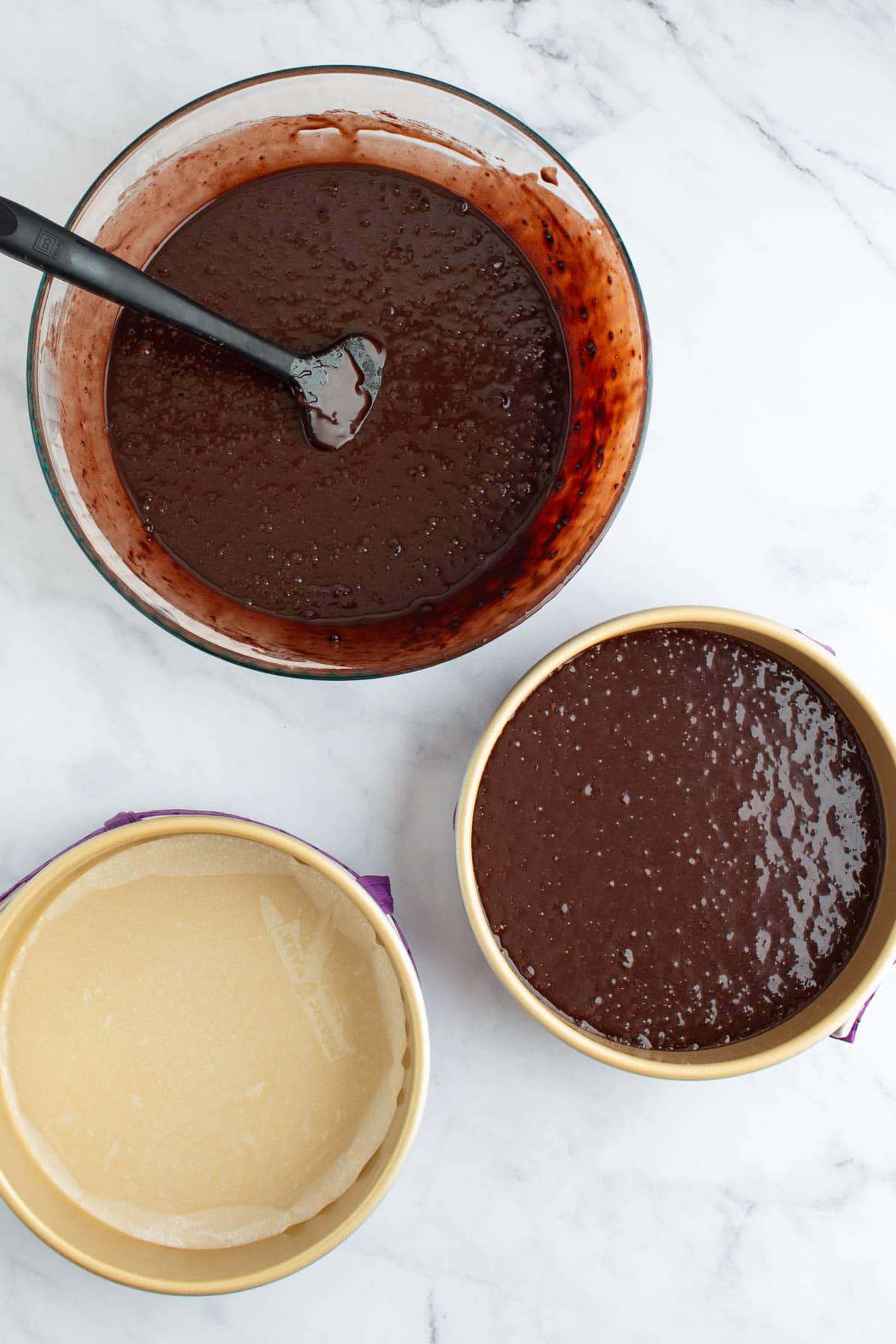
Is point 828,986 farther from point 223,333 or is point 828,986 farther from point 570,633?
point 223,333

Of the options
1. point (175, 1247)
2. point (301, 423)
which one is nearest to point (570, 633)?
point (301, 423)

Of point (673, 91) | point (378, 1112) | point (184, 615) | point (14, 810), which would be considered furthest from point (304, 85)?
point (378, 1112)

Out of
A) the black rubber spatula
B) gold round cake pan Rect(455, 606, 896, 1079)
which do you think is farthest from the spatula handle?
gold round cake pan Rect(455, 606, 896, 1079)

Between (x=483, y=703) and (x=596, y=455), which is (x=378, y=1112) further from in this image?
(x=596, y=455)

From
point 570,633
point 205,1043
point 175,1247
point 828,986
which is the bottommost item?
point 175,1247

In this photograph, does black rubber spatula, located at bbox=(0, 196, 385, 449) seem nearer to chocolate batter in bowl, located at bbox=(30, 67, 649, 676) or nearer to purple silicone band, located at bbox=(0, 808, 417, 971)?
chocolate batter in bowl, located at bbox=(30, 67, 649, 676)

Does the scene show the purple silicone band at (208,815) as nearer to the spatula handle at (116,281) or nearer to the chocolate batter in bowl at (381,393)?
the chocolate batter in bowl at (381,393)

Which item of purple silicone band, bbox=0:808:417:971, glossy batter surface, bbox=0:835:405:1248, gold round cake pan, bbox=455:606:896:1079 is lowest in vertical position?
glossy batter surface, bbox=0:835:405:1248
